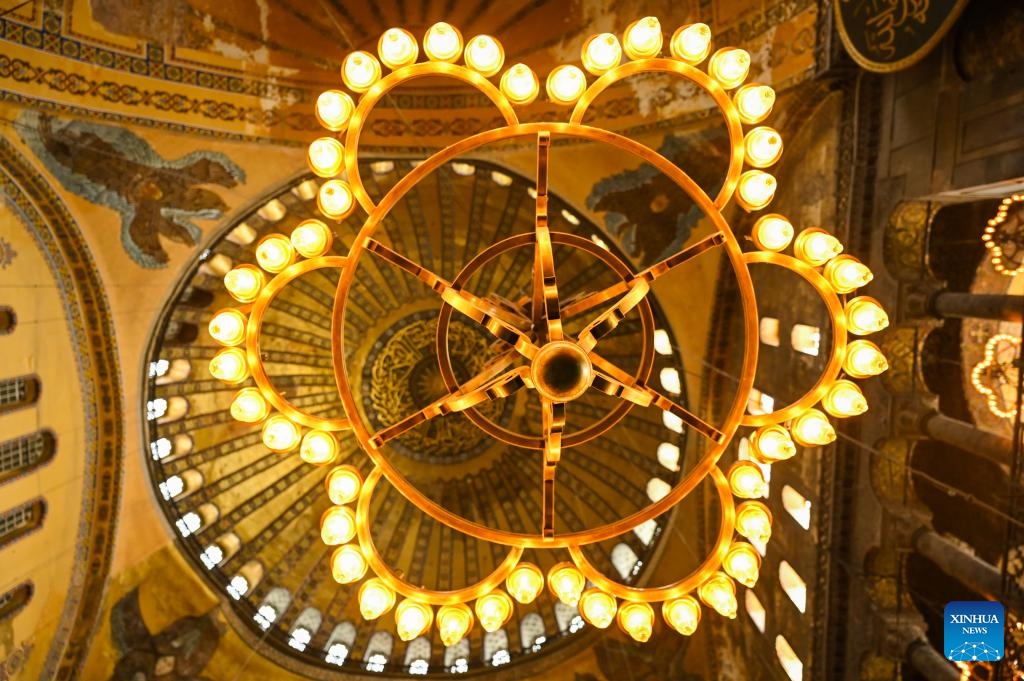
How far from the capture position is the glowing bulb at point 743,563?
3707mm

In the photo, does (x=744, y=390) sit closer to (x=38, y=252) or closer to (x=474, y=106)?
(x=474, y=106)

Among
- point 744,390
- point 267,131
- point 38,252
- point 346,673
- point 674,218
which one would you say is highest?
point 267,131

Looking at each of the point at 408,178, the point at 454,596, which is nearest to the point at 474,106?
the point at 408,178

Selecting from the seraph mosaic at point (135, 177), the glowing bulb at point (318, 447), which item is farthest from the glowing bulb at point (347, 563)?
the seraph mosaic at point (135, 177)

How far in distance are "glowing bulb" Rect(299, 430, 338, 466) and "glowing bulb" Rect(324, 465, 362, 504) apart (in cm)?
11

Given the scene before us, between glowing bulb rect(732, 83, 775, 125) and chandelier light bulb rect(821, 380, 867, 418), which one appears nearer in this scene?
glowing bulb rect(732, 83, 775, 125)

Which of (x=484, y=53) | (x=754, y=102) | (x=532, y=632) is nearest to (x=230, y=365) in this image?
(x=484, y=53)

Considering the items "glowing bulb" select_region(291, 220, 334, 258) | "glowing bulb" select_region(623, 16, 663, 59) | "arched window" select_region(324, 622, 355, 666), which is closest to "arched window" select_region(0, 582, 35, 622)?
"arched window" select_region(324, 622, 355, 666)

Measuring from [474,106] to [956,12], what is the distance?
16.4ft

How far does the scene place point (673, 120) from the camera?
23.4 feet

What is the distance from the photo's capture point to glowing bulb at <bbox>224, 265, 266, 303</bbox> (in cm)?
391

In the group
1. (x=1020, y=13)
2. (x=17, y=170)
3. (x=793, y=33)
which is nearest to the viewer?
(x=1020, y=13)

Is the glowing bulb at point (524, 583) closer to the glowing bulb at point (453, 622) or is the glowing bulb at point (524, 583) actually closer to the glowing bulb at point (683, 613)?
the glowing bulb at point (453, 622)

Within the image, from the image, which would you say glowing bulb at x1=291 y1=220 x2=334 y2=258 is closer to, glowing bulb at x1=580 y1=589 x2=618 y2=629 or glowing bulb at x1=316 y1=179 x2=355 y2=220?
glowing bulb at x1=316 y1=179 x2=355 y2=220
